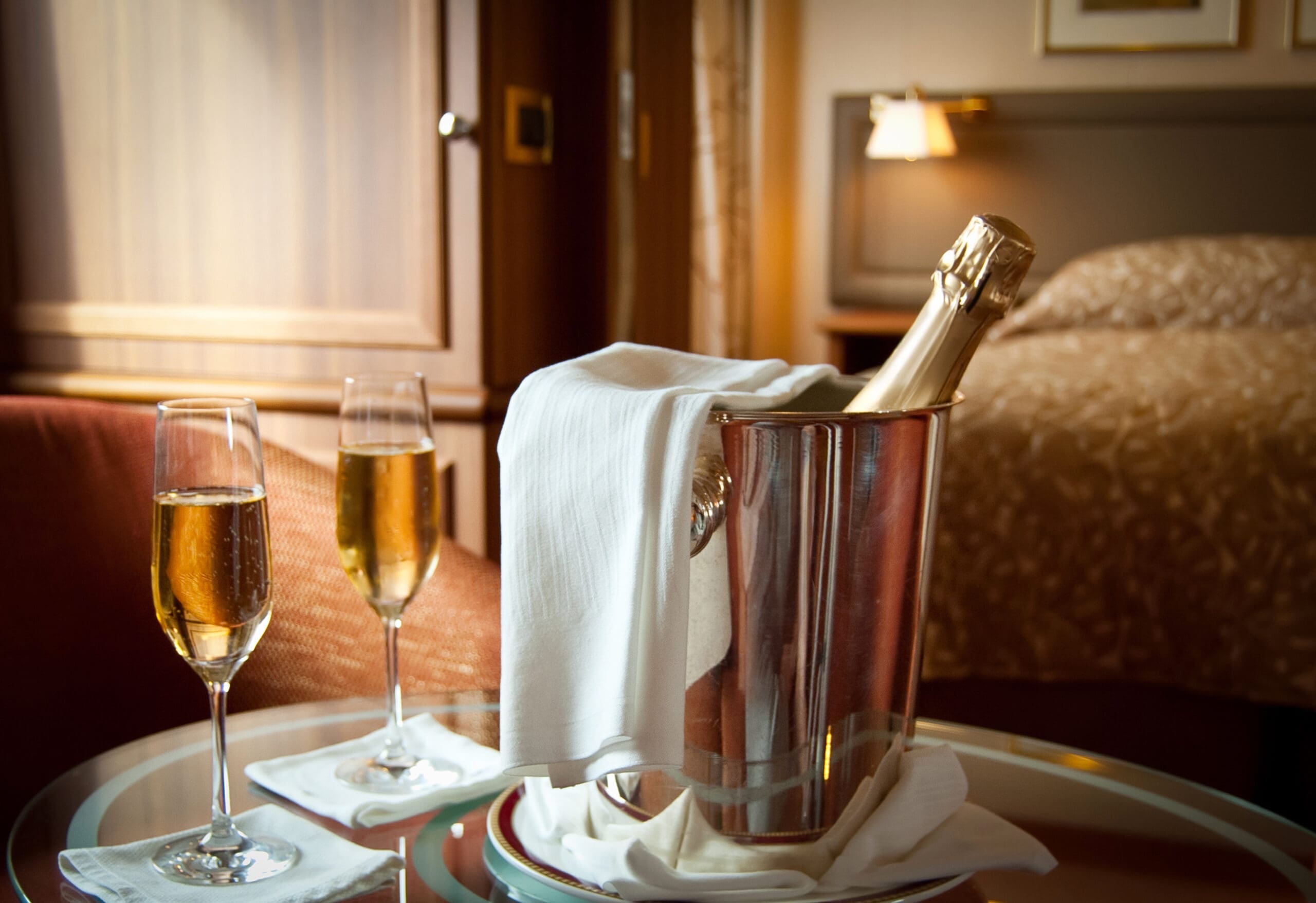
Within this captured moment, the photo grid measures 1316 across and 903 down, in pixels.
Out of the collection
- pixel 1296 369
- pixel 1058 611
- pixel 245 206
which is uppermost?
pixel 245 206

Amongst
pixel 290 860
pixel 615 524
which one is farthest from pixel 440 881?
pixel 615 524

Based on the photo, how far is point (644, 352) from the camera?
679mm

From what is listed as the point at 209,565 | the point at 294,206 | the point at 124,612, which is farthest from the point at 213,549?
the point at 294,206

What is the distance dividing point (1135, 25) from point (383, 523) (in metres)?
4.21

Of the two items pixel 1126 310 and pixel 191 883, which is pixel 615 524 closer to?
pixel 191 883

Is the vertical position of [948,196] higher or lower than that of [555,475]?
higher

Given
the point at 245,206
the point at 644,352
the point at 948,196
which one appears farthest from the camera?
the point at 948,196

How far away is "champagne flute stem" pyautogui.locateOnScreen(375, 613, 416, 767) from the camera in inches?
29.2

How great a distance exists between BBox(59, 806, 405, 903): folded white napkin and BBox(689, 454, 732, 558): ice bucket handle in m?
0.21

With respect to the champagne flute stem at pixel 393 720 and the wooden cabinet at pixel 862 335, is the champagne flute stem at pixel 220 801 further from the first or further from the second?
the wooden cabinet at pixel 862 335

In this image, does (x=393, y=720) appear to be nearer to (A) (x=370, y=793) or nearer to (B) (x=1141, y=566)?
(A) (x=370, y=793)

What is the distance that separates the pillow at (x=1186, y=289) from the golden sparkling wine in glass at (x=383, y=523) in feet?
9.67

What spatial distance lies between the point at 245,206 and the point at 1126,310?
95.9 inches

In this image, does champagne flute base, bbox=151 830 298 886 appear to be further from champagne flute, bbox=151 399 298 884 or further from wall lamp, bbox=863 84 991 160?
wall lamp, bbox=863 84 991 160
